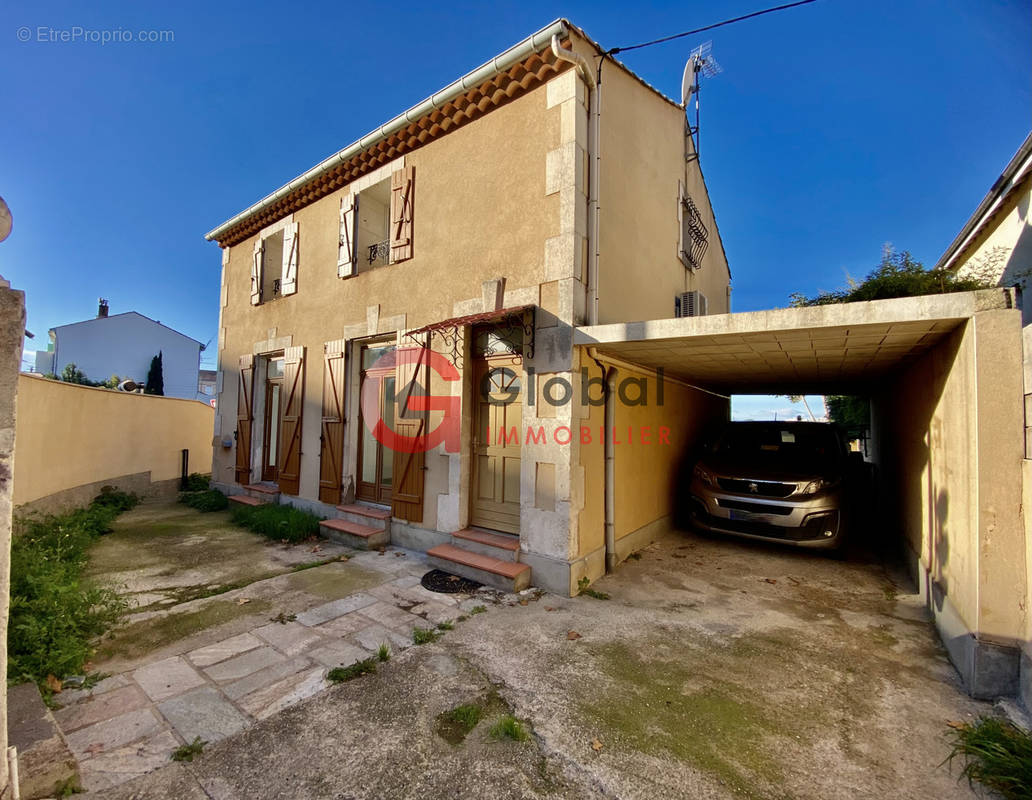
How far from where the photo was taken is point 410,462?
5.48 meters

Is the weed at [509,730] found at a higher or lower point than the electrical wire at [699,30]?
lower

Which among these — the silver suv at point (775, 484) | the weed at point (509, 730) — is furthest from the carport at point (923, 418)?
the weed at point (509, 730)

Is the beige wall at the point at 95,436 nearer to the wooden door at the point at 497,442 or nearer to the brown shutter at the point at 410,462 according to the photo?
the brown shutter at the point at 410,462

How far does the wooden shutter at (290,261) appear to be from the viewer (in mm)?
7658

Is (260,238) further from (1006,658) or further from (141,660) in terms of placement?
(1006,658)

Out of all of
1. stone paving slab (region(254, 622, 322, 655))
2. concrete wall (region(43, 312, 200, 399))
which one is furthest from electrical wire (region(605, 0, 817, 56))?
concrete wall (region(43, 312, 200, 399))

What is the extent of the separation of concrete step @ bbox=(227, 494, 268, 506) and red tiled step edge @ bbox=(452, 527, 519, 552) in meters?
4.39

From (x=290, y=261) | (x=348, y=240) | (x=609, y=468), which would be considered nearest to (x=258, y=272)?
(x=290, y=261)

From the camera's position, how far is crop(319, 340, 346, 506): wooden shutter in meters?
6.51

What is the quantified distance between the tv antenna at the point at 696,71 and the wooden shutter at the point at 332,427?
23.0ft

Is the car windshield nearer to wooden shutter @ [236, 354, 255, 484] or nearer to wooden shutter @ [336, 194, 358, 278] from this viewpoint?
wooden shutter @ [336, 194, 358, 278]

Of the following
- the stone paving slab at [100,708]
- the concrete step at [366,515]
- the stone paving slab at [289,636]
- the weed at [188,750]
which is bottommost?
the stone paving slab at [289,636]

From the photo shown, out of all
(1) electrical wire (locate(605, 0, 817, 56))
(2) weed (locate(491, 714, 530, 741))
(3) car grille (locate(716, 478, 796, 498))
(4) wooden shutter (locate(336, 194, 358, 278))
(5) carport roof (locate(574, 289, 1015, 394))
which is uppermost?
(1) electrical wire (locate(605, 0, 817, 56))

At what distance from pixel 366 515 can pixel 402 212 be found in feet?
13.5
